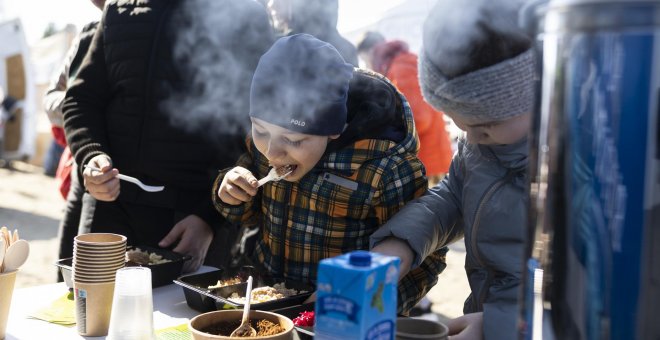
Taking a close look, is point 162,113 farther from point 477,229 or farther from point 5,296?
point 477,229

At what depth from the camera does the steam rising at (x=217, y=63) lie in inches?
101

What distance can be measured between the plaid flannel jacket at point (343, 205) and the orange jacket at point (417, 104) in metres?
2.65

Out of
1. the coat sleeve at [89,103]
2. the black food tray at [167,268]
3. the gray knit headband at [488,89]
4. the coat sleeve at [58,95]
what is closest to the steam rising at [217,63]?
the coat sleeve at [89,103]

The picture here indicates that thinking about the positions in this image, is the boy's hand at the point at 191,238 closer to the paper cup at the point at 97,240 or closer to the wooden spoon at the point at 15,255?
the paper cup at the point at 97,240

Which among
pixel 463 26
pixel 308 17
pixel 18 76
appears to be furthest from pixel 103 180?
pixel 18 76

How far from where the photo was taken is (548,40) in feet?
2.84

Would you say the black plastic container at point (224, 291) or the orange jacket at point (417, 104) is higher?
the orange jacket at point (417, 104)

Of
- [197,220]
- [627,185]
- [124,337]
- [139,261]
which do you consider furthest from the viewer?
[197,220]

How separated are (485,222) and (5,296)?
122 centimetres

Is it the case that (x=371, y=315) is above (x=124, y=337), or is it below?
above

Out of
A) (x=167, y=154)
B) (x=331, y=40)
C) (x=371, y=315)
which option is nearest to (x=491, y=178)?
(x=371, y=315)

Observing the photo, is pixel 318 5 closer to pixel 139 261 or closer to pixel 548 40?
pixel 139 261

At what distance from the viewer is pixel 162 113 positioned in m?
2.58

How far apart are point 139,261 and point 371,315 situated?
1.38 metres
